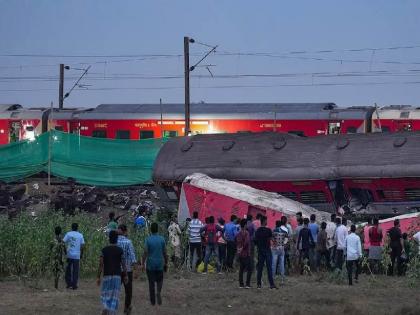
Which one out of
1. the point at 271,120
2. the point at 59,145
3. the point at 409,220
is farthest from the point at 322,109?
the point at 409,220

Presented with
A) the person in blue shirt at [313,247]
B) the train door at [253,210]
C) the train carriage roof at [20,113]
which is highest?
the train carriage roof at [20,113]

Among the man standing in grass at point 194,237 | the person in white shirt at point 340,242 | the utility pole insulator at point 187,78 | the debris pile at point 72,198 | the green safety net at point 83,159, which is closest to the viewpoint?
the person in white shirt at point 340,242

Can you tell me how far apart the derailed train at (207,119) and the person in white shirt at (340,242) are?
1959 centimetres

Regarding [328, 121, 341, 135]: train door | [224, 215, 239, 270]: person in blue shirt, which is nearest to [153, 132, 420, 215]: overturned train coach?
[224, 215, 239, 270]: person in blue shirt

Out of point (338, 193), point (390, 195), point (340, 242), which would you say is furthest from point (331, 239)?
point (338, 193)

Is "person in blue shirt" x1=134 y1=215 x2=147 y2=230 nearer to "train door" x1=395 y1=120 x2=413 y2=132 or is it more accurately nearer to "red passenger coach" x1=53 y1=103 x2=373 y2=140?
"red passenger coach" x1=53 y1=103 x2=373 y2=140

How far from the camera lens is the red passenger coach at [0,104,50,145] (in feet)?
164

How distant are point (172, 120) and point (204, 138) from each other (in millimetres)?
14255

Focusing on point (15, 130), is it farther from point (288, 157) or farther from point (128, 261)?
point (128, 261)

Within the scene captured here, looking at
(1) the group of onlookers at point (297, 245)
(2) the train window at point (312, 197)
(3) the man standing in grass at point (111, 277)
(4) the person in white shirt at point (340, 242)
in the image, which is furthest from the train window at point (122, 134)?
(3) the man standing in grass at point (111, 277)

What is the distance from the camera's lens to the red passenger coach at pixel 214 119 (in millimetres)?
45594

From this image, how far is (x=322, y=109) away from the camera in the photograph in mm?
47156

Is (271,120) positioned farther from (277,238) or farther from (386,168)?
(277,238)

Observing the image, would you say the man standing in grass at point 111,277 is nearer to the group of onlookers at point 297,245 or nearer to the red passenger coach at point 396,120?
the group of onlookers at point 297,245
